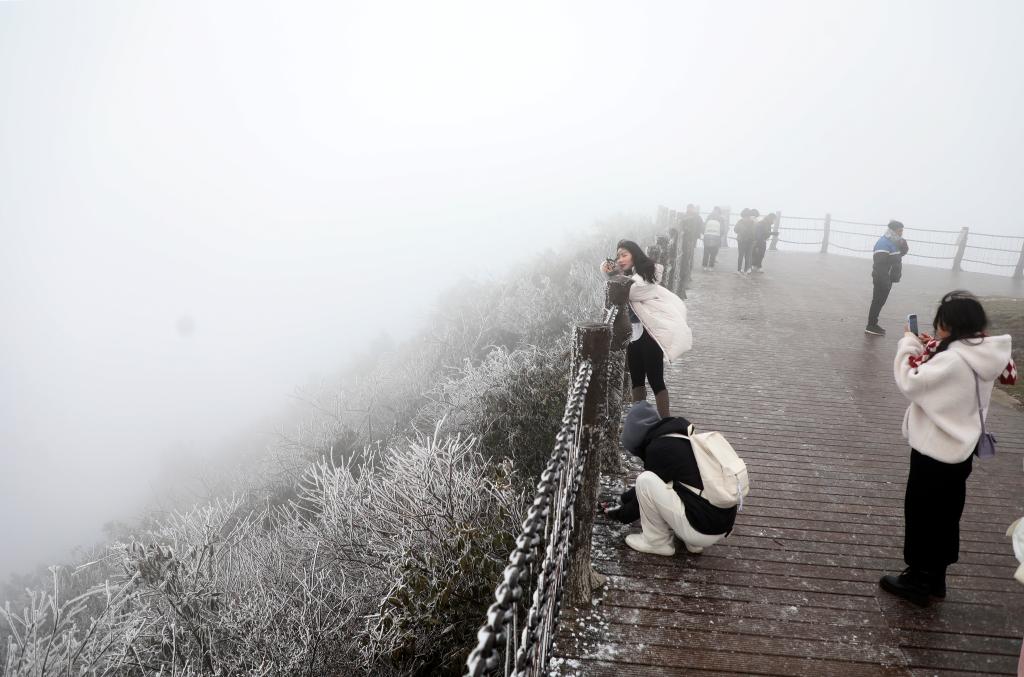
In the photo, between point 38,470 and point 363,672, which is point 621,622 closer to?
point 363,672

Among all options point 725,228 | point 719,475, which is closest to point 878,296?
point 719,475

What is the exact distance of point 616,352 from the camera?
14.8 ft

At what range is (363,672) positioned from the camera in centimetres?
339

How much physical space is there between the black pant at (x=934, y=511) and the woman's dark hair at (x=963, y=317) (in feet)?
2.17

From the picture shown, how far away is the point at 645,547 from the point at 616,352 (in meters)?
1.60

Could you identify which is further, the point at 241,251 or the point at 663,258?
the point at 241,251

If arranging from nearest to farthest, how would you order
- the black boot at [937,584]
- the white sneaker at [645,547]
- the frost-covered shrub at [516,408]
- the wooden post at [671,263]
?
1. the black boot at [937,584]
2. the white sneaker at [645,547]
3. the frost-covered shrub at [516,408]
4. the wooden post at [671,263]

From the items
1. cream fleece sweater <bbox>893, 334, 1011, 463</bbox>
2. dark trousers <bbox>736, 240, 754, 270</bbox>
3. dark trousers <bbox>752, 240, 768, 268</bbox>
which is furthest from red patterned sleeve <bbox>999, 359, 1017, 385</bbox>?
dark trousers <bbox>752, 240, 768, 268</bbox>

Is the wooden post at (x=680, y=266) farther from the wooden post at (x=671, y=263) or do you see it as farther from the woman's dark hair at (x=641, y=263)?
the woman's dark hair at (x=641, y=263)

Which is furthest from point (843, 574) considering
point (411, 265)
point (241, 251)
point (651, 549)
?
point (241, 251)

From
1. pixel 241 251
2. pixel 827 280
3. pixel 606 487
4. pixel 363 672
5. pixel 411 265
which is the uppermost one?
pixel 606 487

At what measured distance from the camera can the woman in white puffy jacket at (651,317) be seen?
4.56 meters

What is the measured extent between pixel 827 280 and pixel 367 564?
13381 millimetres

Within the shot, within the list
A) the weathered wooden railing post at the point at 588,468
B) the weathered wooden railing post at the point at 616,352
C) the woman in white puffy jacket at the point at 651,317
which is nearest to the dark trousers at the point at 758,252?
the woman in white puffy jacket at the point at 651,317
